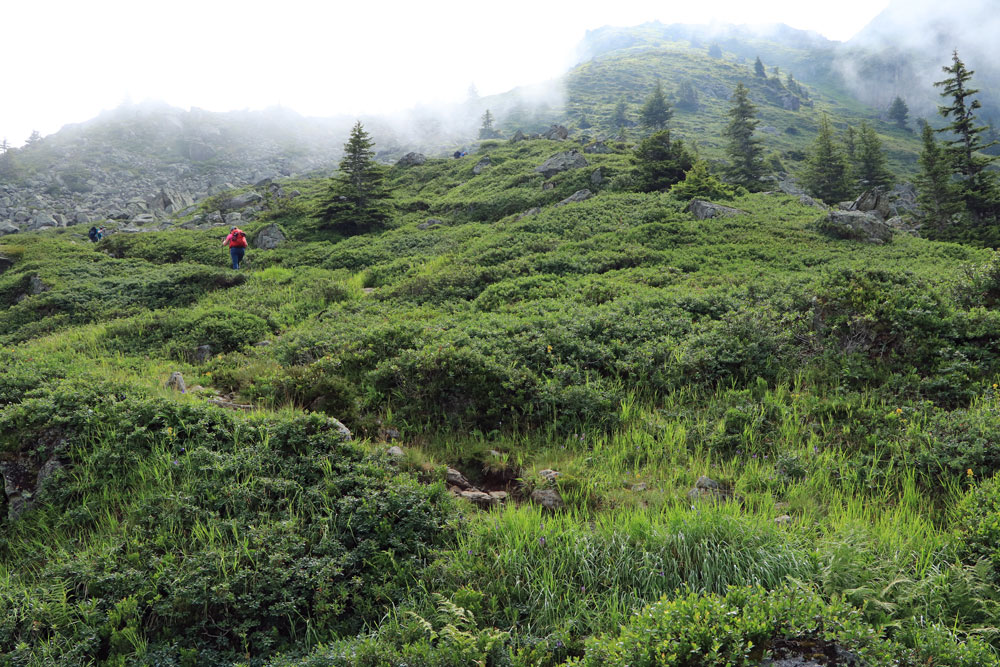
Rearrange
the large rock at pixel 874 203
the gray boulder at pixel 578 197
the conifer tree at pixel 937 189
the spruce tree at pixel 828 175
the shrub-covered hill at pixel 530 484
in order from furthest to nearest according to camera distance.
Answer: the spruce tree at pixel 828 175 < the gray boulder at pixel 578 197 < the large rock at pixel 874 203 < the conifer tree at pixel 937 189 < the shrub-covered hill at pixel 530 484

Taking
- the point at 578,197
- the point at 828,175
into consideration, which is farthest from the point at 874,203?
the point at 578,197

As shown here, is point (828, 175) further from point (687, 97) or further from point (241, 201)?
point (687, 97)

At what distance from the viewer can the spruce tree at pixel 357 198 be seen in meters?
27.5

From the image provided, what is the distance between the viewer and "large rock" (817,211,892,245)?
61.4 feet

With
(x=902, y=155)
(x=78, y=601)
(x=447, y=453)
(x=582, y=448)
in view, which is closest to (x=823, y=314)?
(x=582, y=448)

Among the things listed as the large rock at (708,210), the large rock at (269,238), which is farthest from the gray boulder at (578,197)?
the large rock at (269,238)

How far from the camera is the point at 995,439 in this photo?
513 centimetres

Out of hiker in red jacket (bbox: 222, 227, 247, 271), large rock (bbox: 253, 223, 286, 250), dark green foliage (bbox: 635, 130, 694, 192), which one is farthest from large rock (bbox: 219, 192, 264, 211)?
dark green foliage (bbox: 635, 130, 694, 192)

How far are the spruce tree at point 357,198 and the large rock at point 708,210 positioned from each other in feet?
55.9

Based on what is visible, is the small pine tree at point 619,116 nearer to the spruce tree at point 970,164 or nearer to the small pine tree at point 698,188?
the spruce tree at point 970,164

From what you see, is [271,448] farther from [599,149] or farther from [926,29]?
[926,29]

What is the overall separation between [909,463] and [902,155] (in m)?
102

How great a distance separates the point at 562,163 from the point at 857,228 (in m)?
20.0

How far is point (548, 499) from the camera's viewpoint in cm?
530
